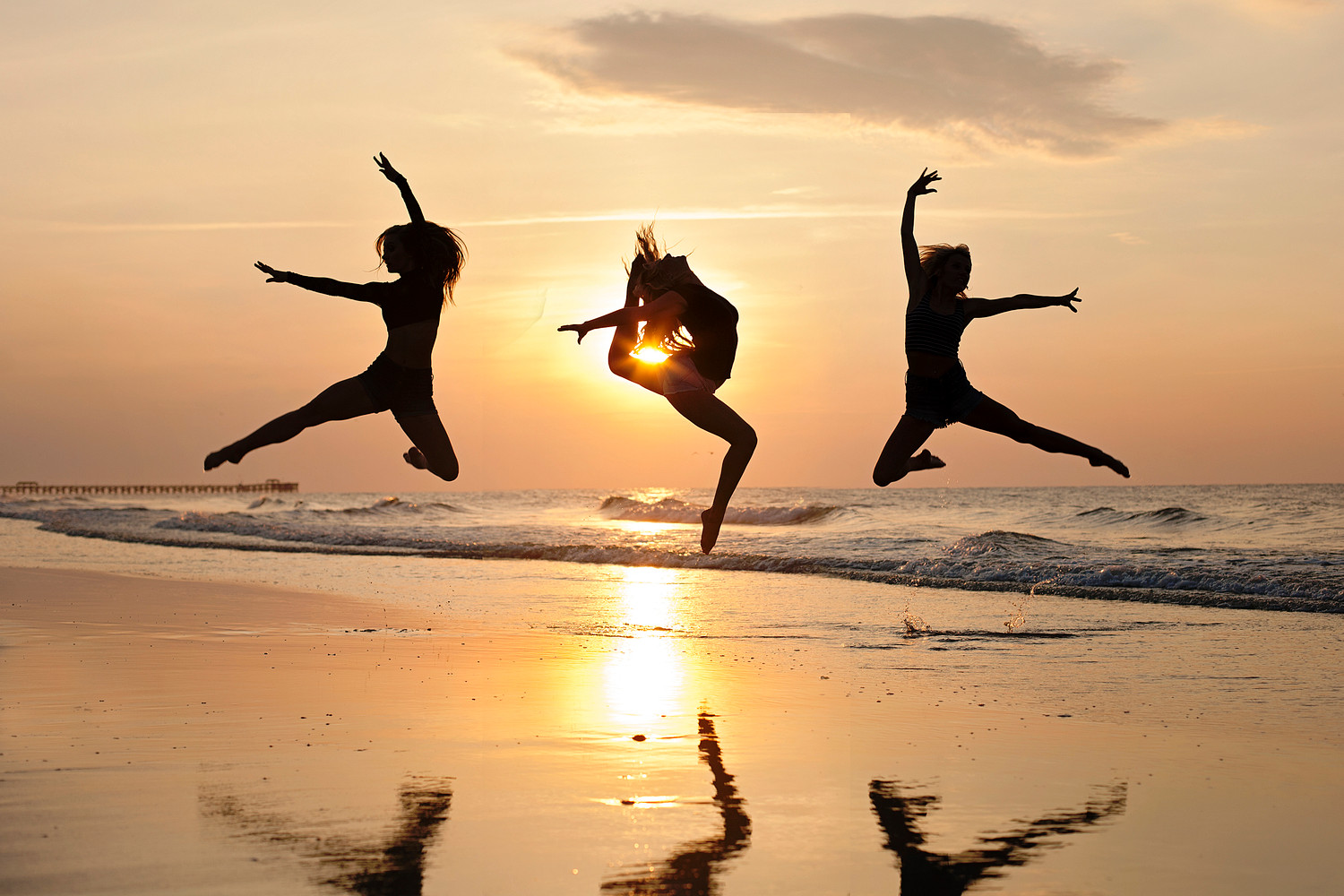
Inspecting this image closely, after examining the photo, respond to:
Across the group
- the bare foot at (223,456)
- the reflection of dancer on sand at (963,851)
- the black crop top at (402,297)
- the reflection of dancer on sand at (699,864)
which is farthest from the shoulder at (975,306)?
the bare foot at (223,456)

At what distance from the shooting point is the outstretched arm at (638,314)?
816cm

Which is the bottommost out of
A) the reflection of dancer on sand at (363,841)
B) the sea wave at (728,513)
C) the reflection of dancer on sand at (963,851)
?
the sea wave at (728,513)

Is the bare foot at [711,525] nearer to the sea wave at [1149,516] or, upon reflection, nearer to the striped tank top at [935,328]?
the striped tank top at [935,328]

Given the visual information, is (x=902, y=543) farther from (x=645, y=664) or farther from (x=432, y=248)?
(x=432, y=248)

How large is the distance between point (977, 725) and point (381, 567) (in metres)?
18.6

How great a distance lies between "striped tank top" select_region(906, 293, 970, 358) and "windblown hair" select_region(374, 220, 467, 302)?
3388mm

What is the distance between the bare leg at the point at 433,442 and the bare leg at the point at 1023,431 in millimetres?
3851

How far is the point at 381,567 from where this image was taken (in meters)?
25.2

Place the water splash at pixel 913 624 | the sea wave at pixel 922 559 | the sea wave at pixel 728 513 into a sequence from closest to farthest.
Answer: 1. the water splash at pixel 913 624
2. the sea wave at pixel 922 559
3. the sea wave at pixel 728 513

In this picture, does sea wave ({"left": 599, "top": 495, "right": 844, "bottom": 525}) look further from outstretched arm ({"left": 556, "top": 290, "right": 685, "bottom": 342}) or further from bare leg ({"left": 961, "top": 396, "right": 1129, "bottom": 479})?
outstretched arm ({"left": 556, "top": 290, "right": 685, "bottom": 342})

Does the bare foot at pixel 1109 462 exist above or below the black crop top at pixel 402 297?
below

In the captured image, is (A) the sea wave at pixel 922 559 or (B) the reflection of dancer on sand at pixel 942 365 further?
(A) the sea wave at pixel 922 559

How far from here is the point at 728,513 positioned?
51.4 metres

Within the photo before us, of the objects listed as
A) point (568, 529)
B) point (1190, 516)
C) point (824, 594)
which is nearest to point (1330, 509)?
point (1190, 516)
